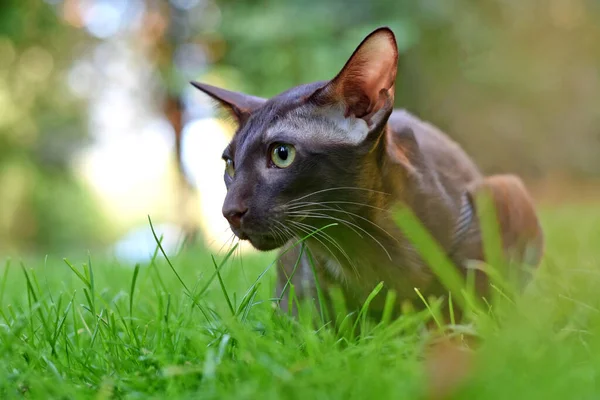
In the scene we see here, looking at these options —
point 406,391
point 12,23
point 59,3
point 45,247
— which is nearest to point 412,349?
point 406,391

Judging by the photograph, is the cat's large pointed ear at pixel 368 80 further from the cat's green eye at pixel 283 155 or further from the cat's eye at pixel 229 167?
the cat's eye at pixel 229 167

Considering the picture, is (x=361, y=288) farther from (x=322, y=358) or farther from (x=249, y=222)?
(x=322, y=358)

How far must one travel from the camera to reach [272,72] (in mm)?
7301

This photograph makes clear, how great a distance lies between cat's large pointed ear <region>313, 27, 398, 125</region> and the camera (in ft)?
5.31

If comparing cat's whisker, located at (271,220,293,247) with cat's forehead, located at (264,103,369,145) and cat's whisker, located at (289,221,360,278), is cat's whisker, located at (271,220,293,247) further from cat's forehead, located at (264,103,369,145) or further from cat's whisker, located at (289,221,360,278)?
cat's forehead, located at (264,103,369,145)

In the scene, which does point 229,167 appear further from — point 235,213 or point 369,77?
point 369,77

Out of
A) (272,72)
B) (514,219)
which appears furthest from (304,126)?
(272,72)

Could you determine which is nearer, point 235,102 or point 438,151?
point 235,102

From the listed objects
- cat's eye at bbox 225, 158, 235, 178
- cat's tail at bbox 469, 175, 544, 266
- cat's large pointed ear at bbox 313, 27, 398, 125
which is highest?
cat's large pointed ear at bbox 313, 27, 398, 125

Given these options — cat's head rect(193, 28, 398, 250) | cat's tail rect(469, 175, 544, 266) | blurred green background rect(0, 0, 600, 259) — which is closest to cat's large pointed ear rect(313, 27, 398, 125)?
cat's head rect(193, 28, 398, 250)

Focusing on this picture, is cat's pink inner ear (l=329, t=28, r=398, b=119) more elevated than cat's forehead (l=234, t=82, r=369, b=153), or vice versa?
cat's pink inner ear (l=329, t=28, r=398, b=119)

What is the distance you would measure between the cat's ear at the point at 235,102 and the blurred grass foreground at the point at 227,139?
43 centimetres

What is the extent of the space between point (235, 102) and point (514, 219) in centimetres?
99

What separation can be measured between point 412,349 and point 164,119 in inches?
329
